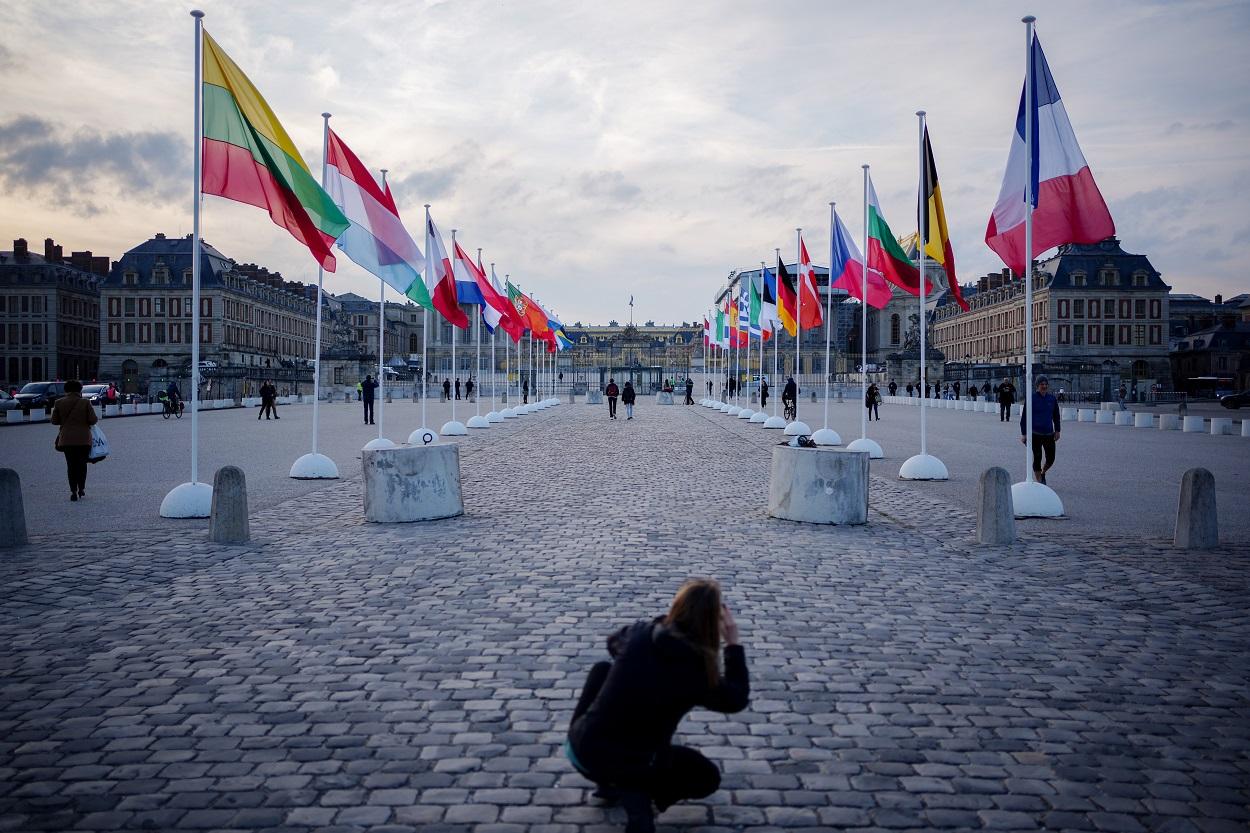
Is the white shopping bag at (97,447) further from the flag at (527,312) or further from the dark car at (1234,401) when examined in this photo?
the dark car at (1234,401)

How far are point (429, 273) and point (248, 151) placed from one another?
36.9ft

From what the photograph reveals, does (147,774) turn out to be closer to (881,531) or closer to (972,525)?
(881,531)

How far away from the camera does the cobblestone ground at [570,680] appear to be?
14.2 ft

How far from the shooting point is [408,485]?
12.2 meters

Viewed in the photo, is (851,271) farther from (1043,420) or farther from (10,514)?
(10,514)

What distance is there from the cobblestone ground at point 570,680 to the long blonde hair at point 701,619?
803mm

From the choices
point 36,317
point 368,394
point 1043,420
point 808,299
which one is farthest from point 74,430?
point 36,317

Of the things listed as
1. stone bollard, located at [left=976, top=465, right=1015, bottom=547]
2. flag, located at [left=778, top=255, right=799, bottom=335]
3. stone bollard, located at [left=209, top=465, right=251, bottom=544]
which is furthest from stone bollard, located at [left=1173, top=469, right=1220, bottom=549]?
flag, located at [left=778, top=255, right=799, bottom=335]

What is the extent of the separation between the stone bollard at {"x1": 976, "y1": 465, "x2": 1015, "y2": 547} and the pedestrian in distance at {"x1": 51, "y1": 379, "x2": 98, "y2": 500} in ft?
39.1

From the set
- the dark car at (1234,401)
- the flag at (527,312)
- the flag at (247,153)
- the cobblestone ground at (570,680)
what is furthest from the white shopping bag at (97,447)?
the dark car at (1234,401)

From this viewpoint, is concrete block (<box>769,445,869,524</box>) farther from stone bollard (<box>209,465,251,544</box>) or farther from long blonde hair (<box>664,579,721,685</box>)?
long blonde hair (<box>664,579,721,685</box>)

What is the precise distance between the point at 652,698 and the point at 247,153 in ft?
36.5

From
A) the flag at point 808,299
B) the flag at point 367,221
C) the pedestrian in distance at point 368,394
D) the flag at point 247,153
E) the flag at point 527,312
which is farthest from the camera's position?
the flag at point 527,312

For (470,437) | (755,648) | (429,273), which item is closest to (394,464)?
(755,648)
